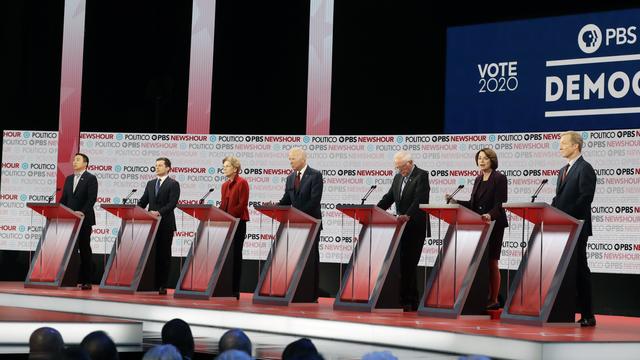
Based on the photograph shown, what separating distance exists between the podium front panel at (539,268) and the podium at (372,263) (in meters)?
1.37

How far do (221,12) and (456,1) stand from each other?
9.99 ft

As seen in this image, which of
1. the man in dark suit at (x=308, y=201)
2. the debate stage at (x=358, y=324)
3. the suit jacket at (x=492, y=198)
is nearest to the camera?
the debate stage at (x=358, y=324)

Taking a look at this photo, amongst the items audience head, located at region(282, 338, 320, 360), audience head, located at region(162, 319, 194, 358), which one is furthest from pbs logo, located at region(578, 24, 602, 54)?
audience head, located at region(282, 338, 320, 360)

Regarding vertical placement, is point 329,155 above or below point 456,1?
below

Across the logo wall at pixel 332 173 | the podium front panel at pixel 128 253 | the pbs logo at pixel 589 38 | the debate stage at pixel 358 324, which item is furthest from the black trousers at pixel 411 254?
the podium front panel at pixel 128 253

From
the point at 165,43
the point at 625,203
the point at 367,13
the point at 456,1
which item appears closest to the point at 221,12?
the point at 165,43

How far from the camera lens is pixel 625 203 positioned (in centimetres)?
976

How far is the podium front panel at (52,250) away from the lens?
11.2m

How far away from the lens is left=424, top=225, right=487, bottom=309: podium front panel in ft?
27.3

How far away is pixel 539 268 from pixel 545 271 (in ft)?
0.21

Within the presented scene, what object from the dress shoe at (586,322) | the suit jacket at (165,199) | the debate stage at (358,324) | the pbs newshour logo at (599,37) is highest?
the pbs newshour logo at (599,37)

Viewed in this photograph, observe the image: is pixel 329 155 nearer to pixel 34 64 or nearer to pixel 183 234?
pixel 183 234

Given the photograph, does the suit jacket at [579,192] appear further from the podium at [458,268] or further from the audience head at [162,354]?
the audience head at [162,354]

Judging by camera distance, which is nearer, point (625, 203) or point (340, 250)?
point (625, 203)
